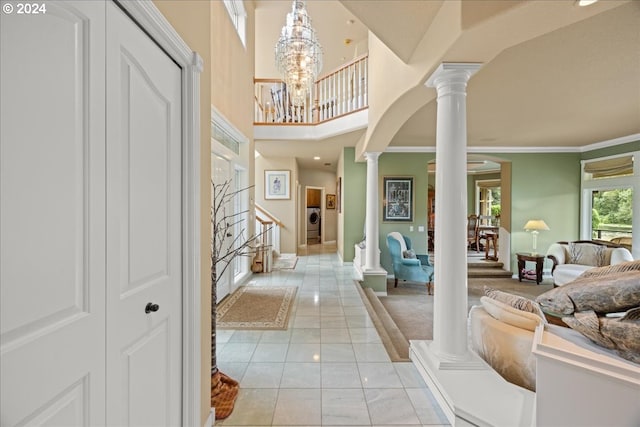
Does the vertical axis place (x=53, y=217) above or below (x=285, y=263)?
above

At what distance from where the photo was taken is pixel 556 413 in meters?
1.19

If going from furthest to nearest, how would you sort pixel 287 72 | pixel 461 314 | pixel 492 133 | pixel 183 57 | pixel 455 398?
pixel 492 133 < pixel 287 72 < pixel 461 314 < pixel 455 398 < pixel 183 57

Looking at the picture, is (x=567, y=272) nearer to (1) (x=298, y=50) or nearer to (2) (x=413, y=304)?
(2) (x=413, y=304)

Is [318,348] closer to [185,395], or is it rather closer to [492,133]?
[185,395]

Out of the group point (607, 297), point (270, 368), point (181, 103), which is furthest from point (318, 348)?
point (181, 103)

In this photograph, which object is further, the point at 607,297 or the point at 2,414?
the point at 607,297

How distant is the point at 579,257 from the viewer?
550 centimetres

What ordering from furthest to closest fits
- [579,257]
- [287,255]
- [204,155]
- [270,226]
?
[287,255] → [270,226] → [579,257] → [204,155]

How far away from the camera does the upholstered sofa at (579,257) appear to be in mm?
4941

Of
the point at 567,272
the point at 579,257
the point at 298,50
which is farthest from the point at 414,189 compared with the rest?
the point at 298,50

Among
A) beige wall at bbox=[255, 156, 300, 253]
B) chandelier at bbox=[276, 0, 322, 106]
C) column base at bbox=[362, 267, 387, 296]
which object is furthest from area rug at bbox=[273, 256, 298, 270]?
chandelier at bbox=[276, 0, 322, 106]

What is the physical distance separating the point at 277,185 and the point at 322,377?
663 centimetres

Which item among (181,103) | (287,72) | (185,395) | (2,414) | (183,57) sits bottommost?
(185,395)

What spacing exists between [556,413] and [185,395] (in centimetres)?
173
